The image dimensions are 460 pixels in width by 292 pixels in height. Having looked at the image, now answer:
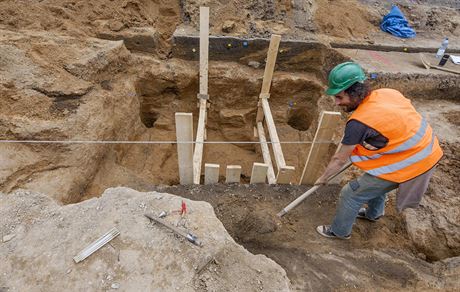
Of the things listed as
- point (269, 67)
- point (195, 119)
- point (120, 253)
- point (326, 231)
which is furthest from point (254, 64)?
point (120, 253)

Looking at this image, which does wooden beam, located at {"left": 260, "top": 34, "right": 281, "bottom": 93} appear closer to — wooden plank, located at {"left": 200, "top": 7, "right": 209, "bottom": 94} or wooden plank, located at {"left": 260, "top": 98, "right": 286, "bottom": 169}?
wooden plank, located at {"left": 260, "top": 98, "right": 286, "bottom": 169}

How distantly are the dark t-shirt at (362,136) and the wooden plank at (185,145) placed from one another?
1.67 metres

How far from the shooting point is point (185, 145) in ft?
11.5

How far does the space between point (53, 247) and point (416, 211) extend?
3728mm

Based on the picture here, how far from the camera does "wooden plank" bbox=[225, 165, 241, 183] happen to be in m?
3.73

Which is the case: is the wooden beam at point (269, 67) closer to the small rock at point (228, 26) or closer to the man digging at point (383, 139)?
the small rock at point (228, 26)

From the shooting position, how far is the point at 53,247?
6.58 ft

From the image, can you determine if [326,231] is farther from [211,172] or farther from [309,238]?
[211,172]

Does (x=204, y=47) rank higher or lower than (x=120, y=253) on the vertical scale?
higher

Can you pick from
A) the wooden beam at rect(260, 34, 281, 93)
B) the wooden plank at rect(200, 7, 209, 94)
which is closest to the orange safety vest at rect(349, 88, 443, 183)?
the wooden beam at rect(260, 34, 281, 93)

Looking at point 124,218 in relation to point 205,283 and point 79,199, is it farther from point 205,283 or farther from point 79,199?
point 79,199

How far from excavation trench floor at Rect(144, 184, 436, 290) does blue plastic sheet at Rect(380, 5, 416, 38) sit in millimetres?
4708

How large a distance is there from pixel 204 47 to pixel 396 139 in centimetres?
351

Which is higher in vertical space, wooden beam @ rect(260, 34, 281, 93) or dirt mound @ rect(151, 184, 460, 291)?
wooden beam @ rect(260, 34, 281, 93)
